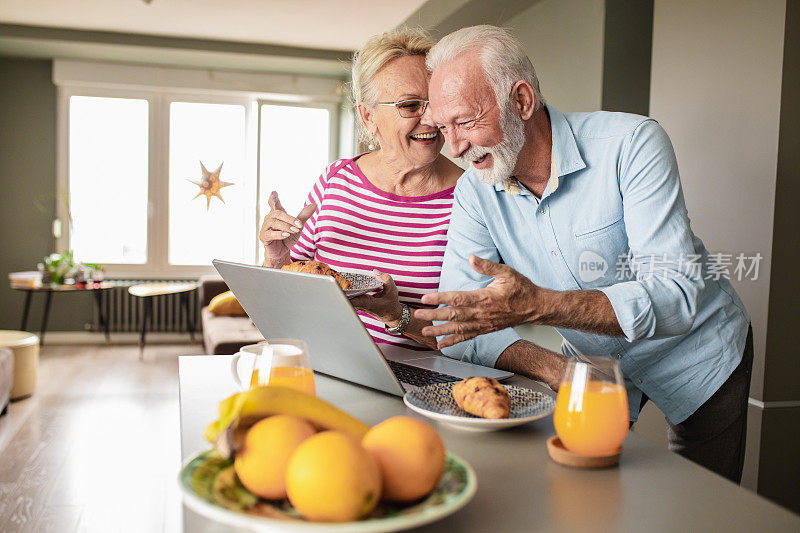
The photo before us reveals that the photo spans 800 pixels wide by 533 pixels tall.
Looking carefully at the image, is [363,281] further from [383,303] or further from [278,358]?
[278,358]

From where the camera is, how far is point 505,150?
142 centimetres

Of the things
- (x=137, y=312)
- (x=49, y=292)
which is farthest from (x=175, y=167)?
(x=49, y=292)

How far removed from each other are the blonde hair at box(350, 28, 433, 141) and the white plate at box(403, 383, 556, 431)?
1.04 m

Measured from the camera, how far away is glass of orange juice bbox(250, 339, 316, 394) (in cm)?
87

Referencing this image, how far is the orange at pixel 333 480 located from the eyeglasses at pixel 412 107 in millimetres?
1314

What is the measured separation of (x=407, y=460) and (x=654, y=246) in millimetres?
859

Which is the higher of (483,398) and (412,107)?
(412,107)

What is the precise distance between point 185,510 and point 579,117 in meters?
1.16

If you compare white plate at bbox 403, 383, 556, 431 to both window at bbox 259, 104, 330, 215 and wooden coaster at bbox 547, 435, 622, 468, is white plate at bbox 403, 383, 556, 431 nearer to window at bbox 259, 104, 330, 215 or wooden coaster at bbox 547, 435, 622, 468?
wooden coaster at bbox 547, 435, 622, 468

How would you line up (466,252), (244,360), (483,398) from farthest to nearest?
1. (466,252)
2. (244,360)
3. (483,398)

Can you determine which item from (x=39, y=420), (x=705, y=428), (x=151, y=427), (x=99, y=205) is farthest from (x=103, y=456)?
(x=99, y=205)

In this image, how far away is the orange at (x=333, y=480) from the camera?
55cm

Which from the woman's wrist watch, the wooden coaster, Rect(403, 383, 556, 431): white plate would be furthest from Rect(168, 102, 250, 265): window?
the wooden coaster

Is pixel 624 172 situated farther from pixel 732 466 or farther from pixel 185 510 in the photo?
pixel 185 510
